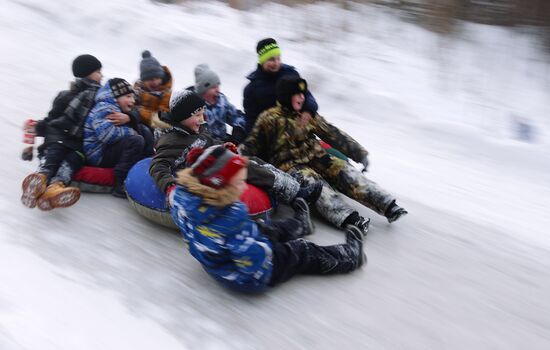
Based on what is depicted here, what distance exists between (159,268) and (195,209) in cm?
71

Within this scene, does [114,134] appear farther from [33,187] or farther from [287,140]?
[287,140]

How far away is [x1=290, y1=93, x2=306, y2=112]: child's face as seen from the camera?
4.33 m

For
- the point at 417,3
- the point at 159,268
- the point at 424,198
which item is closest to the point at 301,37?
the point at 417,3

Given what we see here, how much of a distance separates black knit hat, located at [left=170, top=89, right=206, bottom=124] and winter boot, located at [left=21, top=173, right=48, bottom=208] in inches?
40.4

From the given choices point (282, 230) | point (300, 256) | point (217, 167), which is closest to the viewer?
point (217, 167)

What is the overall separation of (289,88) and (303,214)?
94 cm

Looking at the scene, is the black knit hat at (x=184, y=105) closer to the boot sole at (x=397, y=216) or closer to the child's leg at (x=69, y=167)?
the child's leg at (x=69, y=167)

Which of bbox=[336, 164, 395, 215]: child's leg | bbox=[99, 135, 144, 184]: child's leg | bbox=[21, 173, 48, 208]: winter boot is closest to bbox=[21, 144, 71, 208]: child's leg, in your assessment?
bbox=[21, 173, 48, 208]: winter boot

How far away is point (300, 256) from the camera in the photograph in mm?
3482

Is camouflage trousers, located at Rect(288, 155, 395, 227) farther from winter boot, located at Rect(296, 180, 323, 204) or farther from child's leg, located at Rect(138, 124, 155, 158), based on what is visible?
child's leg, located at Rect(138, 124, 155, 158)

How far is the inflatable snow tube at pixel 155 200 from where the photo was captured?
3940 millimetres

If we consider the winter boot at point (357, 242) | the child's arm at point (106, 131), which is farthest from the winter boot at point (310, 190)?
the child's arm at point (106, 131)

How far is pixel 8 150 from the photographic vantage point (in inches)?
207

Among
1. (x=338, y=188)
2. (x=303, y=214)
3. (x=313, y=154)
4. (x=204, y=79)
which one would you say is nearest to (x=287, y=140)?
(x=313, y=154)
